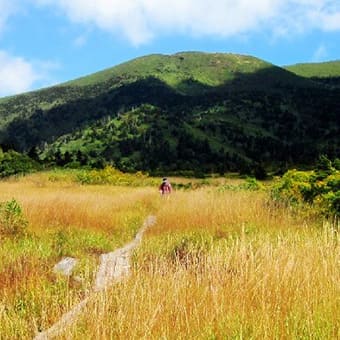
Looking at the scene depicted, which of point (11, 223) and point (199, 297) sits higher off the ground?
point (11, 223)

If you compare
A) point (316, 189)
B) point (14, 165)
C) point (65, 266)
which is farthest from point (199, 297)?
point (14, 165)

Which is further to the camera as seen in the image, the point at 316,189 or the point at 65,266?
the point at 316,189

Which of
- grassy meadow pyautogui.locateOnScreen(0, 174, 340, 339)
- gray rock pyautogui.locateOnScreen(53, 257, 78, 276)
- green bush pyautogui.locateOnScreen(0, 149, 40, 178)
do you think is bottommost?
gray rock pyautogui.locateOnScreen(53, 257, 78, 276)

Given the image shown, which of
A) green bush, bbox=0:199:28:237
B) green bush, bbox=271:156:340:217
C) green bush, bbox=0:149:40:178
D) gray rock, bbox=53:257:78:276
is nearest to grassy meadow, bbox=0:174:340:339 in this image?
gray rock, bbox=53:257:78:276

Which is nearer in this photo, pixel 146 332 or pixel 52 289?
pixel 146 332

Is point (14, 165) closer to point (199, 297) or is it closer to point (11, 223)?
point (11, 223)

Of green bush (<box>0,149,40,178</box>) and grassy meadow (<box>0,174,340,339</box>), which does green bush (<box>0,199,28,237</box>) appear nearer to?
grassy meadow (<box>0,174,340,339</box>)

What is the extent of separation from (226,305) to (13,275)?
157 inches

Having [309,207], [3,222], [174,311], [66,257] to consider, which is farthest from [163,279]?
[309,207]

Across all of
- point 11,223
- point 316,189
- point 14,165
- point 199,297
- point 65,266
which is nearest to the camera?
point 199,297

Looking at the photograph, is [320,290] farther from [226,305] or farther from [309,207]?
[309,207]

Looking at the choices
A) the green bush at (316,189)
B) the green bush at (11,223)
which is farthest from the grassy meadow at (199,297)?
the green bush at (316,189)

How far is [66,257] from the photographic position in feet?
35.6

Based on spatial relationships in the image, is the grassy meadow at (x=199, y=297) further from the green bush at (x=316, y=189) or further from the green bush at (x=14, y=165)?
the green bush at (x=14, y=165)
